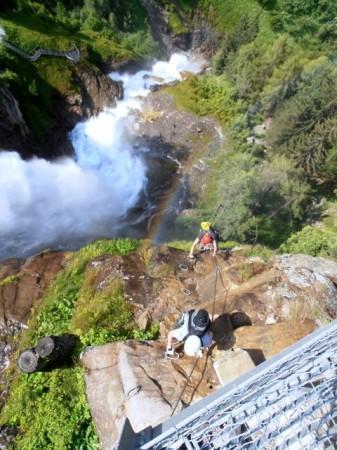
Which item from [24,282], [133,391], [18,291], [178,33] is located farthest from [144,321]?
[178,33]

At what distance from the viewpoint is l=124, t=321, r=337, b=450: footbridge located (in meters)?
3.30

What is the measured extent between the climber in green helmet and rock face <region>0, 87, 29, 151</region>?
18.0 meters

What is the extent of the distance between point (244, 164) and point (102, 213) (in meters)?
10.8

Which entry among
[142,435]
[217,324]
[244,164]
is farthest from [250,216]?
[142,435]

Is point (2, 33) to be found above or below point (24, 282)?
above

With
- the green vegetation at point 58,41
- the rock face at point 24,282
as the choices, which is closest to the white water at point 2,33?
the green vegetation at point 58,41

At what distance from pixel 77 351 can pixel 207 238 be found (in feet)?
16.7

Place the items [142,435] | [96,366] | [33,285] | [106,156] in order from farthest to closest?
[106,156], [33,285], [96,366], [142,435]

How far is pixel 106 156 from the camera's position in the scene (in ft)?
91.4

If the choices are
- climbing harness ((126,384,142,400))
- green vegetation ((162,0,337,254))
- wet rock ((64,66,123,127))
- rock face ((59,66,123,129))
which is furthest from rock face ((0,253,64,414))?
wet rock ((64,66,123,127))

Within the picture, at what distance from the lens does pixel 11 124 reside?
919 inches

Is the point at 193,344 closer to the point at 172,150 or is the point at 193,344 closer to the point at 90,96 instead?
the point at 172,150

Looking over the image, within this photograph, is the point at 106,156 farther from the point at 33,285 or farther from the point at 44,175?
the point at 33,285

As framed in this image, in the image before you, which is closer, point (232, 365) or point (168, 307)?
point (232, 365)
